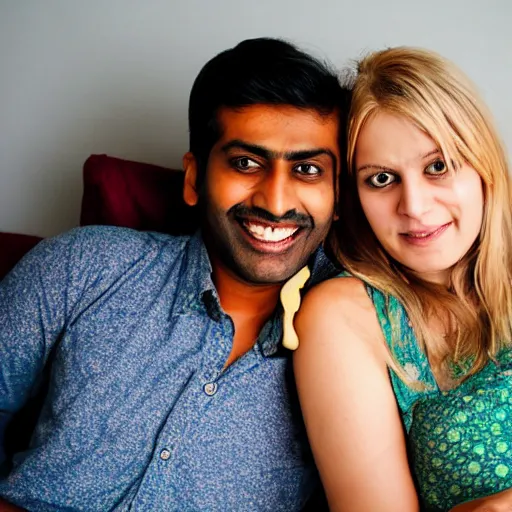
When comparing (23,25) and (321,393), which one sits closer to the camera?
(321,393)

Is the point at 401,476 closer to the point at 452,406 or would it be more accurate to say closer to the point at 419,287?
the point at 452,406

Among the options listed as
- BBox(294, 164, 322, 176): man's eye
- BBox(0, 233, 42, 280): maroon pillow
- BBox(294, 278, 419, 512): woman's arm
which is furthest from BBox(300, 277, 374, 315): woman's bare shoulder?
BBox(0, 233, 42, 280): maroon pillow

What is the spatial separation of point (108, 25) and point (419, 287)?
1084 mm

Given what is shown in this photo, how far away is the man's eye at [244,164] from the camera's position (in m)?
1.16

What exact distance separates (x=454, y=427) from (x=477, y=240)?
396mm

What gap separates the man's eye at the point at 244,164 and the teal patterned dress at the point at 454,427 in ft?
1.29

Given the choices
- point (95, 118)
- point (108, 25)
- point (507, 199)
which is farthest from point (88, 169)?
point (507, 199)

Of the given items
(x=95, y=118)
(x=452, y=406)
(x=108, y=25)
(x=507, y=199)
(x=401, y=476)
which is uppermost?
(x=108, y=25)

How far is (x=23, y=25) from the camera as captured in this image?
1621mm

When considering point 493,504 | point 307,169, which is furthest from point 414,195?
point 493,504

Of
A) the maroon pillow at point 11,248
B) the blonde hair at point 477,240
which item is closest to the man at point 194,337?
the blonde hair at point 477,240

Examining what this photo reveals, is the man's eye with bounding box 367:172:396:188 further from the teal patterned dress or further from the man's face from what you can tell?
the teal patterned dress

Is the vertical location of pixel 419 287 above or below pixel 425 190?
below

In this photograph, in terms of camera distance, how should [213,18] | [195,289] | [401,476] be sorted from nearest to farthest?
1. [401,476]
2. [195,289]
3. [213,18]
